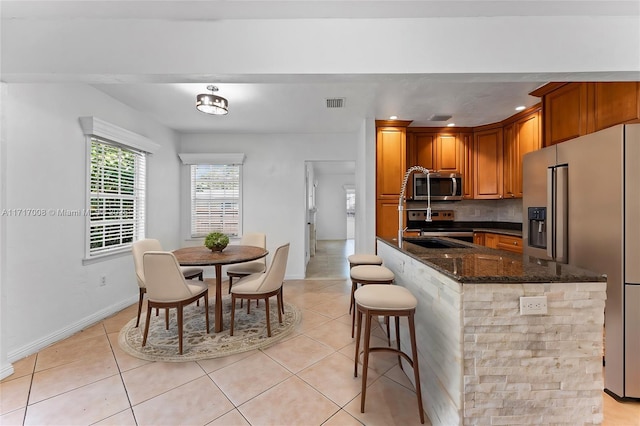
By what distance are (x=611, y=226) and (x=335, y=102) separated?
2752 millimetres

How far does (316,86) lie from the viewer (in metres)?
2.77

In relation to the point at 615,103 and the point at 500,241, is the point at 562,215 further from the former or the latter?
the point at 500,241

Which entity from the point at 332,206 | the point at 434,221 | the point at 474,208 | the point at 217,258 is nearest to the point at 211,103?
the point at 217,258

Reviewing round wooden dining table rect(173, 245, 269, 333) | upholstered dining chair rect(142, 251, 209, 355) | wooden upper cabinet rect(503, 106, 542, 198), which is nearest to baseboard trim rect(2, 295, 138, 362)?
upholstered dining chair rect(142, 251, 209, 355)

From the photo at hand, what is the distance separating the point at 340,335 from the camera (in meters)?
2.50

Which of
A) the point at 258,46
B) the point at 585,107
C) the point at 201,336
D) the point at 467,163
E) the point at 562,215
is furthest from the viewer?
the point at 467,163

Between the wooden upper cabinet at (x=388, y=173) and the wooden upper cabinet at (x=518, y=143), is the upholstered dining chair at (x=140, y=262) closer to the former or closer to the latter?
the wooden upper cabinet at (x=388, y=173)

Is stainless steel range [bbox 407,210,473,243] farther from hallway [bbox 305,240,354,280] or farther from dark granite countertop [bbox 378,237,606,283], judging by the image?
dark granite countertop [bbox 378,237,606,283]

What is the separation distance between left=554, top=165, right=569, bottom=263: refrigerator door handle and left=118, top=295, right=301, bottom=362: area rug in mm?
2482

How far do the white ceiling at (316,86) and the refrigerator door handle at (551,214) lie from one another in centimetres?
77

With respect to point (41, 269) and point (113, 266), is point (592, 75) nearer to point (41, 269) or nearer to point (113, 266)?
point (41, 269)

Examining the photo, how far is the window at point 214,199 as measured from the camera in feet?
15.1

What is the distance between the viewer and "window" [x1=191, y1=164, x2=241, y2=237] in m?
4.59

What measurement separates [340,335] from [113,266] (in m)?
2.89
